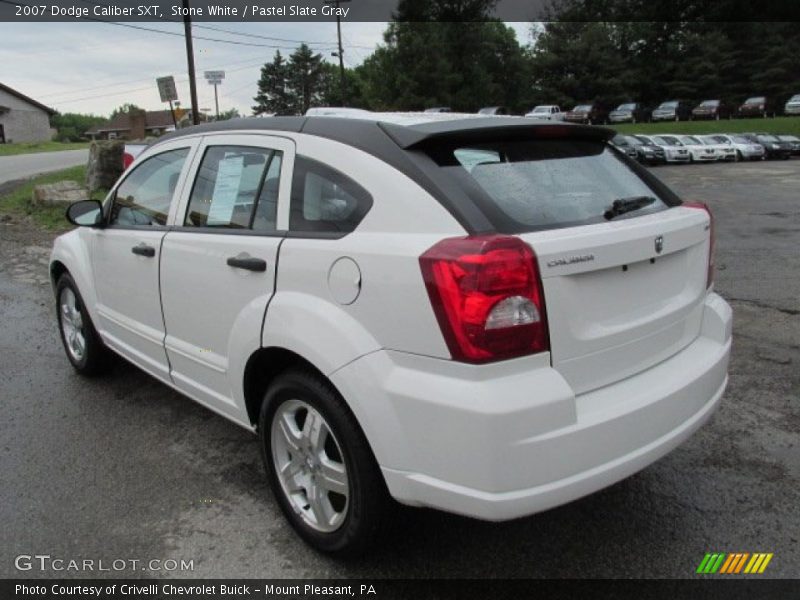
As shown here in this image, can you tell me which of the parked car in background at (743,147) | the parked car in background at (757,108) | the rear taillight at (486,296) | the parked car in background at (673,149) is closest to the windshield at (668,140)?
the parked car in background at (673,149)

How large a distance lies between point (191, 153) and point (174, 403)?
1688 mm

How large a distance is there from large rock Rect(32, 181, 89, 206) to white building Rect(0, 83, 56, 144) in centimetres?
6321

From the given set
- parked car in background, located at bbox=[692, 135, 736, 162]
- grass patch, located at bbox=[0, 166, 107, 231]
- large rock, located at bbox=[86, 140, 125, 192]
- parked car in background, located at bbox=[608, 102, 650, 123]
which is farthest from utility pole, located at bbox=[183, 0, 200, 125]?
parked car in background, located at bbox=[608, 102, 650, 123]

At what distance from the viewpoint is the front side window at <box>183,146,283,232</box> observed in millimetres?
2900

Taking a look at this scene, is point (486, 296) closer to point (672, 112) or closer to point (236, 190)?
point (236, 190)

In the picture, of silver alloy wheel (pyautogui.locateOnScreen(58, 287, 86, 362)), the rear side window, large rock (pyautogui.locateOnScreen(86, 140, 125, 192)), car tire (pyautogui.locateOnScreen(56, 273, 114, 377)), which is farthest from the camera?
large rock (pyautogui.locateOnScreen(86, 140, 125, 192))

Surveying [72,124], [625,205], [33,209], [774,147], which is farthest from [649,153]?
[72,124]

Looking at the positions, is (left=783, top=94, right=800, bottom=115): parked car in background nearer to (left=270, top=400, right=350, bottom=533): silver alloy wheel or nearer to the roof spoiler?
the roof spoiler

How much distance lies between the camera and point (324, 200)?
2.64 metres

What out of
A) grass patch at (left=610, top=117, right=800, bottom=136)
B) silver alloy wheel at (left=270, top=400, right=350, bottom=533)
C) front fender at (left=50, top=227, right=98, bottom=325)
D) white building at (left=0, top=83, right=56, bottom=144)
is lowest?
silver alloy wheel at (left=270, top=400, right=350, bottom=533)

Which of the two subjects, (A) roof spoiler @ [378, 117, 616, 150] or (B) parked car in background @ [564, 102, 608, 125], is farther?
(B) parked car in background @ [564, 102, 608, 125]

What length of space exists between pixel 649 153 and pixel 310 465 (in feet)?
101

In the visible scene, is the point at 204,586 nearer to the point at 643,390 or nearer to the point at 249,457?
the point at 249,457

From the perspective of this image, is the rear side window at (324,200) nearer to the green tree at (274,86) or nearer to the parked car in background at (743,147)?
the parked car in background at (743,147)
